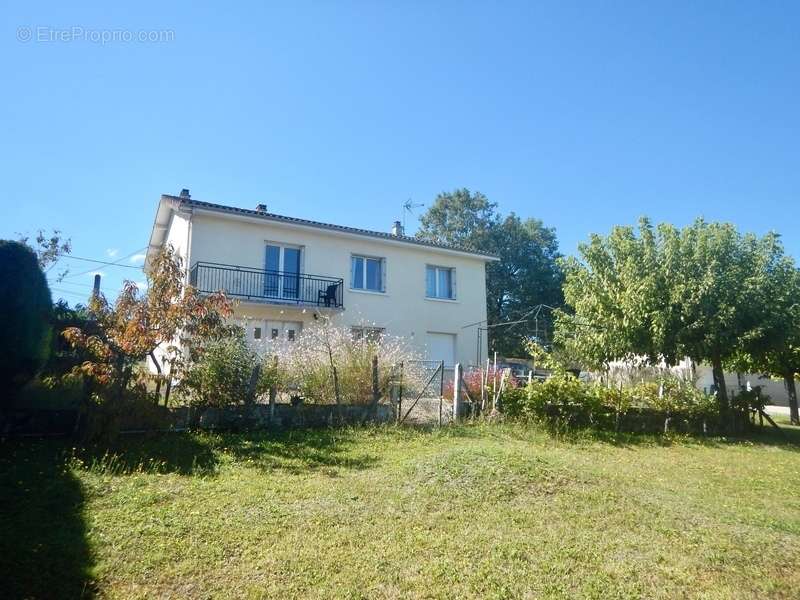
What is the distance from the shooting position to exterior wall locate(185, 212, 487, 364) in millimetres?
16109

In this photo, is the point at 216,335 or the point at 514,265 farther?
the point at 514,265

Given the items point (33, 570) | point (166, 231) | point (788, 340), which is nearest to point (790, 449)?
point (788, 340)

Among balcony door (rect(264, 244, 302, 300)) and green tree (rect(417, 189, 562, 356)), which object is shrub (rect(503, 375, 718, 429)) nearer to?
balcony door (rect(264, 244, 302, 300))

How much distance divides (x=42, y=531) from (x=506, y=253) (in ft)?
116

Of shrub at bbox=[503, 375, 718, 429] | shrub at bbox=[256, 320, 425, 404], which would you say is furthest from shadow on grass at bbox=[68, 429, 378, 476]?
shrub at bbox=[503, 375, 718, 429]

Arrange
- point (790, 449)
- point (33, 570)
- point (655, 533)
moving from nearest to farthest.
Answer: point (33, 570) → point (655, 533) → point (790, 449)

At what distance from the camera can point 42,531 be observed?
4.08 metres

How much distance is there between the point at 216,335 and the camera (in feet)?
28.1

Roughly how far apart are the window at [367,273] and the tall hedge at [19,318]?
38.3 ft

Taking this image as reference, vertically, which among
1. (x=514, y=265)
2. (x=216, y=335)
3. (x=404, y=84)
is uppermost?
(x=514, y=265)

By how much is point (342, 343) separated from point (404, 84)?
572 cm

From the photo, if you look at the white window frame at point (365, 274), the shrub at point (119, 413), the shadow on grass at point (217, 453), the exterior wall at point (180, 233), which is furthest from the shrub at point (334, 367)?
the white window frame at point (365, 274)

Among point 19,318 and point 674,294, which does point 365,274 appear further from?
point 19,318

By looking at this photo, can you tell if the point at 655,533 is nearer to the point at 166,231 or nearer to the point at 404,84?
the point at 404,84
